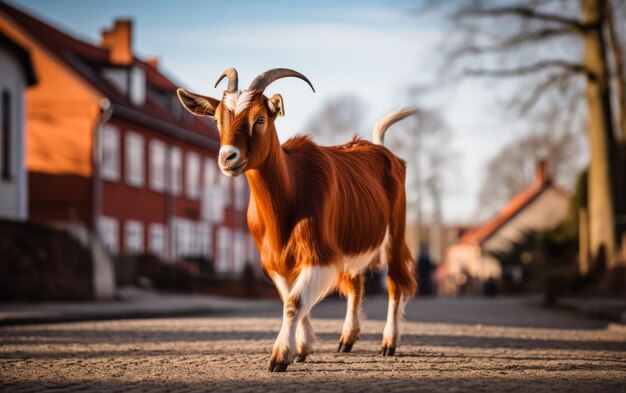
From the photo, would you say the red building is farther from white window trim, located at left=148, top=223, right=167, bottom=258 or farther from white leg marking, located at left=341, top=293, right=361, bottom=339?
white leg marking, located at left=341, top=293, right=361, bottom=339

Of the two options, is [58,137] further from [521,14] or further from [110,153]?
[521,14]

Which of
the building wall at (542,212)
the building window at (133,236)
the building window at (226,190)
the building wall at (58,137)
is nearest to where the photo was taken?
the building wall at (58,137)

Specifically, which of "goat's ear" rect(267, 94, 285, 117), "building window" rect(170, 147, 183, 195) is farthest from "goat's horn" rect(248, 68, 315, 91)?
"building window" rect(170, 147, 183, 195)

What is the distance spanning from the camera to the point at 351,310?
386 inches

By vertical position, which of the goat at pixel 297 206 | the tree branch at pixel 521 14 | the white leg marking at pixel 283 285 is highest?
the tree branch at pixel 521 14

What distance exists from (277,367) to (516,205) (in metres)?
68.1

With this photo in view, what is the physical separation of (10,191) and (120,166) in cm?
987

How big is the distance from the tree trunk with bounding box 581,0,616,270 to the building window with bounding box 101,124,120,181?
17916 millimetres

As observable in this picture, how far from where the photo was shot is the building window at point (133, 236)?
3859 cm

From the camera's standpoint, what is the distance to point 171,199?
4269 centimetres

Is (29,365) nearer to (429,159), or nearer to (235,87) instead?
(235,87)

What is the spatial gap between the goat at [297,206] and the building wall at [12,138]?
20468mm

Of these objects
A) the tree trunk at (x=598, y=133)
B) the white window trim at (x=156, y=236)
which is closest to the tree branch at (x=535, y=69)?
the tree trunk at (x=598, y=133)

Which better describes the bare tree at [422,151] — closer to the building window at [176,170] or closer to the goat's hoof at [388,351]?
the building window at [176,170]
